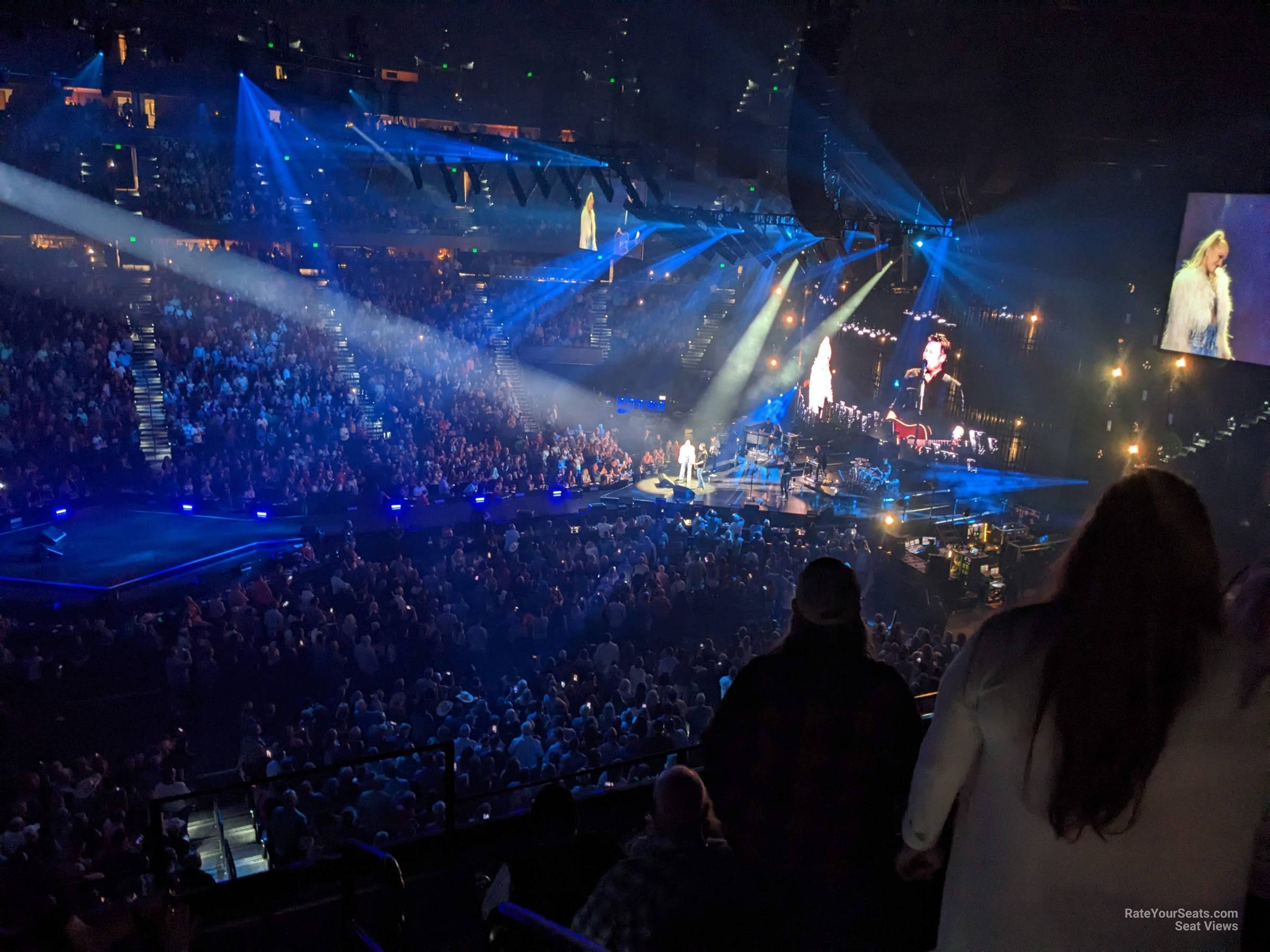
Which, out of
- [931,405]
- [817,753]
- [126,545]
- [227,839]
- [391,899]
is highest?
[931,405]

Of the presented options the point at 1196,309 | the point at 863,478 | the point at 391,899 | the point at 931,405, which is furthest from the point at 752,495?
the point at 391,899

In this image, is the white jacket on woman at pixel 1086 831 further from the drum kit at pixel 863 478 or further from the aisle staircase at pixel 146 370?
the drum kit at pixel 863 478

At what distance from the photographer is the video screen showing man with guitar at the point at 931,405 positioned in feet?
68.0

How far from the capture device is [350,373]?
19.8 meters

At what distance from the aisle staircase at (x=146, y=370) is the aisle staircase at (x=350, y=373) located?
12.2 ft

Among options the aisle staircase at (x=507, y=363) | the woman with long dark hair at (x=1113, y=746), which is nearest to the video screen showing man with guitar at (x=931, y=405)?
the aisle staircase at (x=507, y=363)

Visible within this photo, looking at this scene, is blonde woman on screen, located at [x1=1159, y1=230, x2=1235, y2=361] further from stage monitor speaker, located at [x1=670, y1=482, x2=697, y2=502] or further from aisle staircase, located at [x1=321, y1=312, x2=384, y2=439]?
aisle staircase, located at [x1=321, y1=312, x2=384, y2=439]

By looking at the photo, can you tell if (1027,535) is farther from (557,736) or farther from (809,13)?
(557,736)

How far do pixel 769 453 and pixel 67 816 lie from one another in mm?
17897

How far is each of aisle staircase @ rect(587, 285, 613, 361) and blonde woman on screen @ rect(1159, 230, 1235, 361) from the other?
16459 mm

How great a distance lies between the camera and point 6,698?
8094mm

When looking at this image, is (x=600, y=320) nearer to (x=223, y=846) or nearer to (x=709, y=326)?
(x=709, y=326)

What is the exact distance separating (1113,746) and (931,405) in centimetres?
2182

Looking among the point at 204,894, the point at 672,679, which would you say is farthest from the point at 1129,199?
the point at 204,894
